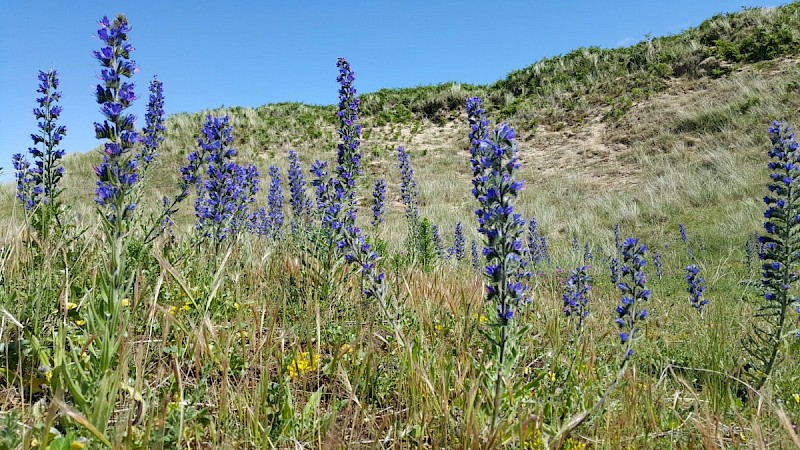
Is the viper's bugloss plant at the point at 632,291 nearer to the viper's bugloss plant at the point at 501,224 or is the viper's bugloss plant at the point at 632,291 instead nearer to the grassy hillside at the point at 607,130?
the viper's bugloss plant at the point at 501,224

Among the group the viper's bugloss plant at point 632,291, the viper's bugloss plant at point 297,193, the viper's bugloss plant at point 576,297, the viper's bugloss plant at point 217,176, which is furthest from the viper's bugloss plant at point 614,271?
the viper's bugloss plant at point 217,176

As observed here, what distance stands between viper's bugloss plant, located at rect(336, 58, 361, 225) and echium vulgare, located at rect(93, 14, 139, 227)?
184cm

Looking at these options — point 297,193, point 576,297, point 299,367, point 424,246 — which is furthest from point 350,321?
point 424,246

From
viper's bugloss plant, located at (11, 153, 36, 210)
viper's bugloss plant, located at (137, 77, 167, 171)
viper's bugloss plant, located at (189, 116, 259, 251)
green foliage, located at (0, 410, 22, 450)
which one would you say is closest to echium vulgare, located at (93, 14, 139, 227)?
green foliage, located at (0, 410, 22, 450)

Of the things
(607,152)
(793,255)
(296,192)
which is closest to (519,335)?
(793,255)

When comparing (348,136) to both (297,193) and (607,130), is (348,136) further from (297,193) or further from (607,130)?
(607,130)

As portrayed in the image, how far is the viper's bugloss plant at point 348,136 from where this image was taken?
13.9ft

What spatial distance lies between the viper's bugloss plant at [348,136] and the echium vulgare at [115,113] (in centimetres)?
184

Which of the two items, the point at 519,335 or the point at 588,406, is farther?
the point at 588,406

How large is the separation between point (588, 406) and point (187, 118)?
32.2 metres

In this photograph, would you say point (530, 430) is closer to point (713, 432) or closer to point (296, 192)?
point (713, 432)

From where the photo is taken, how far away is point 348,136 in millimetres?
4324

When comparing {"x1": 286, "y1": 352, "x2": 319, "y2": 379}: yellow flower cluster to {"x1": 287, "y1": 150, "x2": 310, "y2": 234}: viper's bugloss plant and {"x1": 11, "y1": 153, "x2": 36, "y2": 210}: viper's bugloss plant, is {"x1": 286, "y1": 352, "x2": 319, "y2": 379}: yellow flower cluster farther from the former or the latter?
{"x1": 11, "y1": 153, "x2": 36, "y2": 210}: viper's bugloss plant

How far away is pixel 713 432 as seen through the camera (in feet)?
6.86
